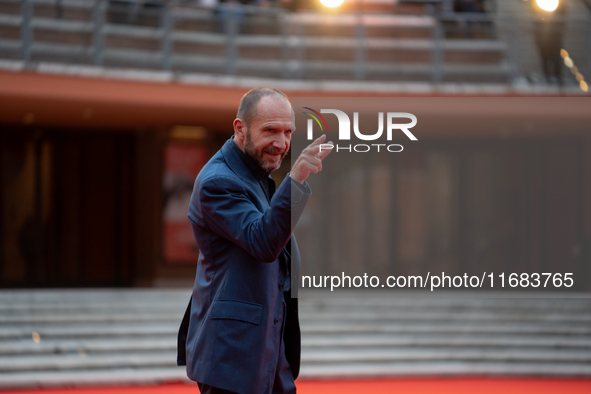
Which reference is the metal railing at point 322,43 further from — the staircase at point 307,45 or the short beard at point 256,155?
the short beard at point 256,155

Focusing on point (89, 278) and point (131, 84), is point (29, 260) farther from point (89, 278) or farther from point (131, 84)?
point (131, 84)

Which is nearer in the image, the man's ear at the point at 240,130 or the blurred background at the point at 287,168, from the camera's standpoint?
the man's ear at the point at 240,130

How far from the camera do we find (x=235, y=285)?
2.18m

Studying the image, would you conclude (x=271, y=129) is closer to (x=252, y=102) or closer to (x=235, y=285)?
(x=252, y=102)

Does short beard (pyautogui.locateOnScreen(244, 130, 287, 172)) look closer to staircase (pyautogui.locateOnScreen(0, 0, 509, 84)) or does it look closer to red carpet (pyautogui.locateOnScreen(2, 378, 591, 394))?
red carpet (pyautogui.locateOnScreen(2, 378, 591, 394))

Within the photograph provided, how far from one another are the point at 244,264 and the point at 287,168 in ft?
36.7

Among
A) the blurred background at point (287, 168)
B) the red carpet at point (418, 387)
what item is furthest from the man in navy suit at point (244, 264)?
the red carpet at point (418, 387)

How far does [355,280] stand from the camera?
3393 millimetres

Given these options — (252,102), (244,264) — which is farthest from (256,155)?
(244,264)

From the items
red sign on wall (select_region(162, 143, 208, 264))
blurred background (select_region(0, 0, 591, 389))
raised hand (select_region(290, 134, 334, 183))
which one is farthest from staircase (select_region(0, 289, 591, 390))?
raised hand (select_region(290, 134, 334, 183))

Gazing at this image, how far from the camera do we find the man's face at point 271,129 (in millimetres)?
2180

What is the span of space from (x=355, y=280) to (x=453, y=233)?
10.8 m

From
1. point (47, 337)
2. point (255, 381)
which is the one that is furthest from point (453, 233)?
point (255, 381)

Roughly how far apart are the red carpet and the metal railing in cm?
527
